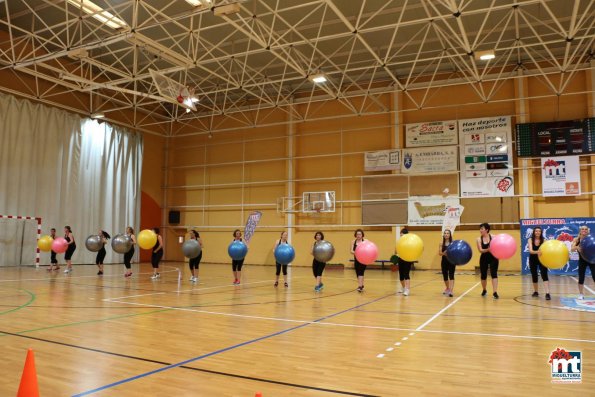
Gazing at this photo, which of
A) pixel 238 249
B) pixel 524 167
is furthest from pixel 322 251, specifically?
pixel 524 167

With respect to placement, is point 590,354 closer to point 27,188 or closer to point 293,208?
point 293,208

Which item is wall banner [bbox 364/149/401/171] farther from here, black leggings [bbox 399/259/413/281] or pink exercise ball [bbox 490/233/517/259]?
pink exercise ball [bbox 490/233/517/259]

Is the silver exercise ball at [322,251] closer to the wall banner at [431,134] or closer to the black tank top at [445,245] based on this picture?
the black tank top at [445,245]

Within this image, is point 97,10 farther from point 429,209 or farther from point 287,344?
point 429,209

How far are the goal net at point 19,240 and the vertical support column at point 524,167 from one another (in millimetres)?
18751

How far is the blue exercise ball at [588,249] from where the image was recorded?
796 centimetres

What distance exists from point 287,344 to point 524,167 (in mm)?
15844

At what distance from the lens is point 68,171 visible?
66.3 ft

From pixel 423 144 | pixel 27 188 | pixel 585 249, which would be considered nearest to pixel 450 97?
pixel 423 144

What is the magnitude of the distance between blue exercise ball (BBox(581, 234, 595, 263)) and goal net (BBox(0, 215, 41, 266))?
17.8 m

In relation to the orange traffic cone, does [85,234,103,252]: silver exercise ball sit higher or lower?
higher

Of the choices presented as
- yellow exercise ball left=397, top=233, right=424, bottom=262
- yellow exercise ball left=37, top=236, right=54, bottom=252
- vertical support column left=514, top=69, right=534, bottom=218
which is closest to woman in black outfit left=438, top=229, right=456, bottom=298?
yellow exercise ball left=397, top=233, right=424, bottom=262

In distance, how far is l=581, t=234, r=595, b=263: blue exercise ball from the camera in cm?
796

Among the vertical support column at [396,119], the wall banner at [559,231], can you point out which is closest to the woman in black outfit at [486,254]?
the wall banner at [559,231]
